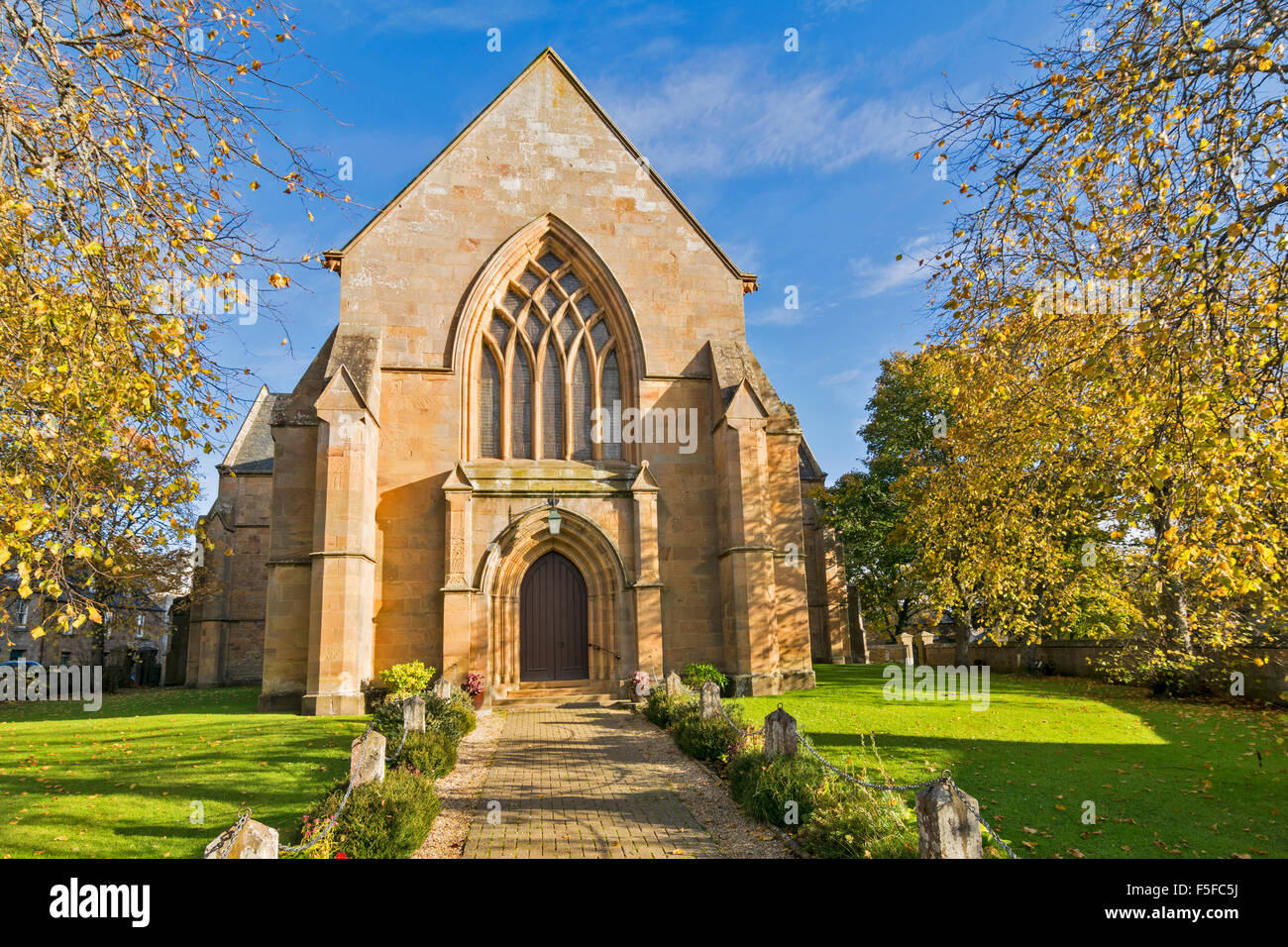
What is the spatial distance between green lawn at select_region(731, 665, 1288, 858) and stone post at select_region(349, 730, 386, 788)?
19.3ft

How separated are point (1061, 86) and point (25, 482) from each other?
970 cm

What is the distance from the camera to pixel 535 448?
770 inches

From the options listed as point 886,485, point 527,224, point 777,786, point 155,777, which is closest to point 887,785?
point 777,786

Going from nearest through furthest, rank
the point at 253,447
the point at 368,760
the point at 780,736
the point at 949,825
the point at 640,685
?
the point at 949,825, the point at 368,760, the point at 780,736, the point at 640,685, the point at 253,447

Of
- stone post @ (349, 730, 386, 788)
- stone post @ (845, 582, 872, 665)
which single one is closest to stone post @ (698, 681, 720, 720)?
stone post @ (349, 730, 386, 788)

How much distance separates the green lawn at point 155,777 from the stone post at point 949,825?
6008 mm

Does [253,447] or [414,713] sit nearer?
[414,713]

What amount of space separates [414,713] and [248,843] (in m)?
7.22

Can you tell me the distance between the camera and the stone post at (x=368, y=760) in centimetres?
769

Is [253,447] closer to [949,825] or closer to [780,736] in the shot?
[780,736]

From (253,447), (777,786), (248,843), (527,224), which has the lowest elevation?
(777,786)

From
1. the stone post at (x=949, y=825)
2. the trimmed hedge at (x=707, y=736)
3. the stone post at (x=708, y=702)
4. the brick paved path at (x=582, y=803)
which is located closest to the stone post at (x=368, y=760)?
the brick paved path at (x=582, y=803)
